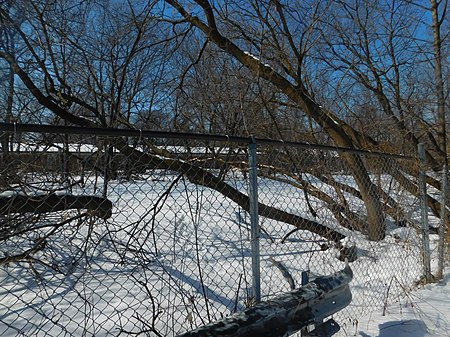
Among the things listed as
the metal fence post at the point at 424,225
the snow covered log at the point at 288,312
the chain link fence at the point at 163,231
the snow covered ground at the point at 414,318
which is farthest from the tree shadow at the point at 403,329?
the metal fence post at the point at 424,225

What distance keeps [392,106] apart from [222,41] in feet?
11.7

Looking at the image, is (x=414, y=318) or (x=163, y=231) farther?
(x=163, y=231)

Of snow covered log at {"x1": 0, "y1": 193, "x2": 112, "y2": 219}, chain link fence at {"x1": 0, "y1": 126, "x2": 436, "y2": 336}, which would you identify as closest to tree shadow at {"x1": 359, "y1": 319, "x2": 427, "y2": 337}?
chain link fence at {"x1": 0, "y1": 126, "x2": 436, "y2": 336}

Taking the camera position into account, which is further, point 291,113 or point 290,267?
point 291,113

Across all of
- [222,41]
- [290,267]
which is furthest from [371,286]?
[222,41]

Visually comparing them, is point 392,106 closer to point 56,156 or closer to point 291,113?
point 291,113

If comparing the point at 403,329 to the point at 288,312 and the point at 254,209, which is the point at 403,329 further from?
the point at 254,209

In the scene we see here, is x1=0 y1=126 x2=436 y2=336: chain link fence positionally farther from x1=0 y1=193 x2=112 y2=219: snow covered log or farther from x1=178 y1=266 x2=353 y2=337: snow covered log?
x1=178 y1=266 x2=353 y2=337: snow covered log

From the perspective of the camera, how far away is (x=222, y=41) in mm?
6043

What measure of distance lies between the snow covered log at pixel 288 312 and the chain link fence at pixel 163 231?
21cm

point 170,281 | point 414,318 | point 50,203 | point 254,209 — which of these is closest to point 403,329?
point 414,318

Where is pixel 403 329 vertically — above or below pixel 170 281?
above

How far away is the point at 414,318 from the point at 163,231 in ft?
9.61

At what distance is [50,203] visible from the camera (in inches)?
119
